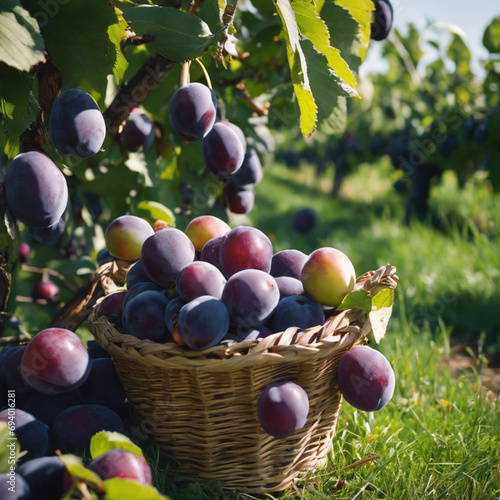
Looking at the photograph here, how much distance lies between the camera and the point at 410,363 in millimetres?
1875

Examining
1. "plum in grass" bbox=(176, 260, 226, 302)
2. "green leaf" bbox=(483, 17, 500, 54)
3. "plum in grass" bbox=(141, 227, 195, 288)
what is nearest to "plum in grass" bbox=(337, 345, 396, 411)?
"plum in grass" bbox=(176, 260, 226, 302)

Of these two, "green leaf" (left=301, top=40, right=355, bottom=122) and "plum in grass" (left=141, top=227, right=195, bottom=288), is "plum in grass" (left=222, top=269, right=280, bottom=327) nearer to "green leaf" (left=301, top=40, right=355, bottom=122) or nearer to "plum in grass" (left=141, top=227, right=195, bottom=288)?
"plum in grass" (left=141, top=227, right=195, bottom=288)

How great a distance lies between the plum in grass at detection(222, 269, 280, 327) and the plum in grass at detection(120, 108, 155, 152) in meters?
0.80

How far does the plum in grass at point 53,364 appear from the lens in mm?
1098

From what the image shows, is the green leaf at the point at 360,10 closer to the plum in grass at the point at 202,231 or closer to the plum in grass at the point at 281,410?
the plum in grass at the point at 202,231

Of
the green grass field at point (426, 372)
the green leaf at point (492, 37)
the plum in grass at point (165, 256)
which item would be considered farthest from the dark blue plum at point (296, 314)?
the green leaf at point (492, 37)

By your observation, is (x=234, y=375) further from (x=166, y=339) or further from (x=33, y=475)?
(x=33, y=475)

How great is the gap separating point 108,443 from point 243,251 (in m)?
0.51

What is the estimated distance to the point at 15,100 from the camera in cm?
114

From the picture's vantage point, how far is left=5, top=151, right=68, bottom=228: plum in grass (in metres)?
1.03

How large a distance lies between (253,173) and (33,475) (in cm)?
113

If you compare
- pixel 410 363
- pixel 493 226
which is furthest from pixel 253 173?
pixel 493 226

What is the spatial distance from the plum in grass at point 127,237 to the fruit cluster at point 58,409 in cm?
30

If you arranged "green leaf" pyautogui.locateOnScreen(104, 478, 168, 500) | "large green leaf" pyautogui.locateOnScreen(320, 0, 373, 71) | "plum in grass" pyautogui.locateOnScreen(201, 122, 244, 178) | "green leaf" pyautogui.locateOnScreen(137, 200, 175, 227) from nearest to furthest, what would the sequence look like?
"green leaf" pyautogui.locateOnScreen(104, 478, 168, 500) < "plum in grass" pyautogui.locateOnScreen(201, 122, 244, 178) < "large green leaf" pyautogui.locateOnScreen(320, 0, 373, 71) < "green leaf" pyautogui.locateOnScreen(137, 200, 175, 227)
